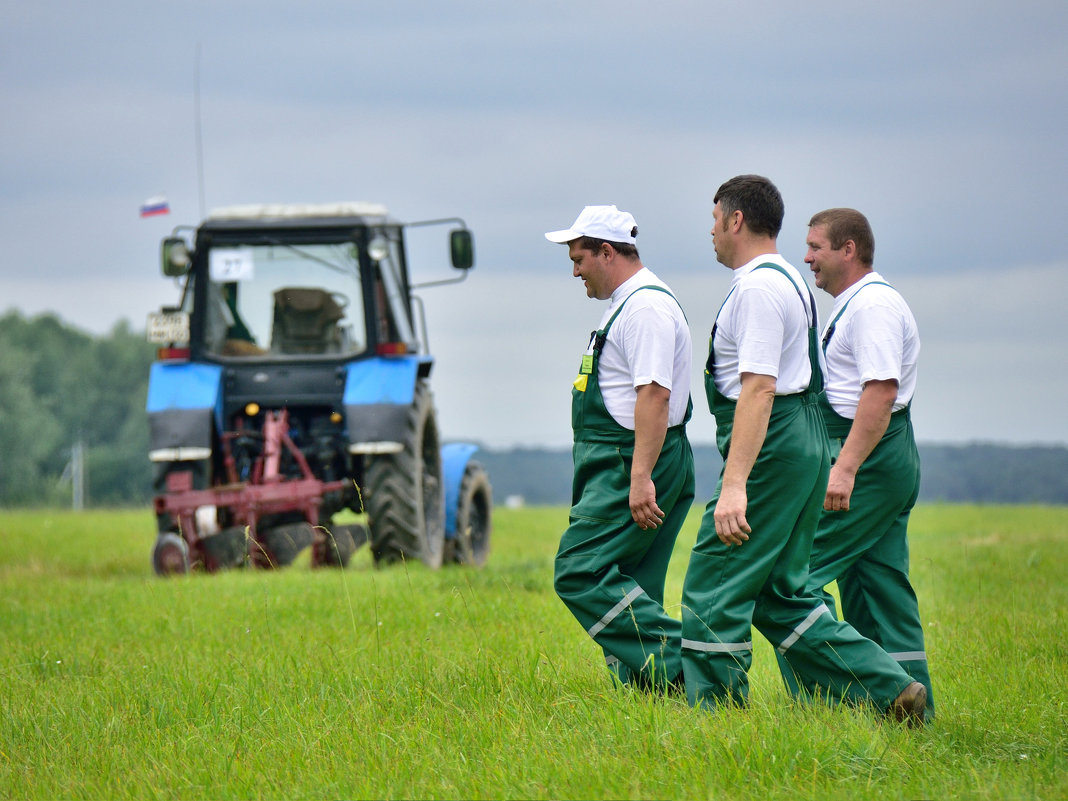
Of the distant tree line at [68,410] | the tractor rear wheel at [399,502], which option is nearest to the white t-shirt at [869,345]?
the tractor rear wheel at [399,502]

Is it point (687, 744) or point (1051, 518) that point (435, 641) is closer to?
point (687, 744)

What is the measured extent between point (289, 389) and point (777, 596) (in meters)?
6.98

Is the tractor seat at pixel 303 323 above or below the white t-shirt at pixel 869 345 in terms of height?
above

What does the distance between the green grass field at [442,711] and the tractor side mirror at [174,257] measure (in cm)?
299

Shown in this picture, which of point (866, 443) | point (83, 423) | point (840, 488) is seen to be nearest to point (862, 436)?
point (866, 443)

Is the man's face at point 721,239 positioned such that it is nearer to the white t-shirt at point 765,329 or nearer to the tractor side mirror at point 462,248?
the white t-shirt at point 765,329

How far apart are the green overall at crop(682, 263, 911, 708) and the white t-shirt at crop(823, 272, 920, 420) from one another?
51 centimetres

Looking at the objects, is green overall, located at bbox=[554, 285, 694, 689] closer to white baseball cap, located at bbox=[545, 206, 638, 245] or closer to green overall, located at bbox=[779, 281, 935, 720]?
white baseball cap, located at bbox=[545, 206, 638, 245]

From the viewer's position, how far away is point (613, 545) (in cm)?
498

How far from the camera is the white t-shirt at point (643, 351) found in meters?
4.88

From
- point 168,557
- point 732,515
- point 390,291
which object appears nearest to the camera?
point 732,515

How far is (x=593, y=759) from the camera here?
4051mm

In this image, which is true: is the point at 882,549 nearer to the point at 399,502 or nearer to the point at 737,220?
the point at 737,220

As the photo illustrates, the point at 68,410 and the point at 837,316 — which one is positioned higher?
the point at 837,316
